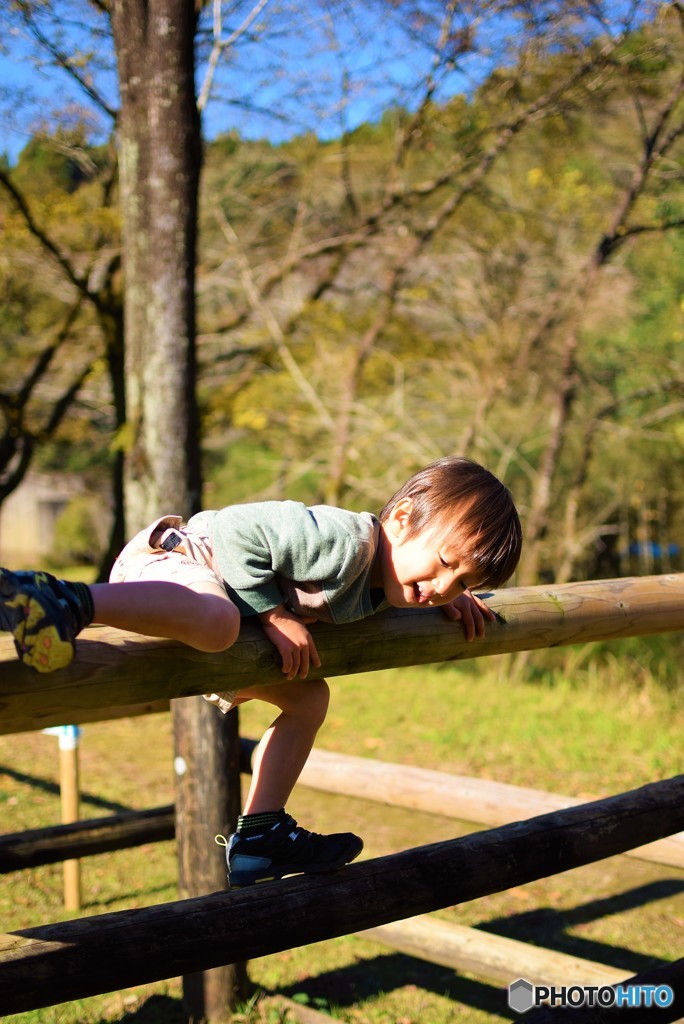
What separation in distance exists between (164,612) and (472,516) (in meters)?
0.73

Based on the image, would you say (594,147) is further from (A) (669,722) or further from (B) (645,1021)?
(B) (645,1021)

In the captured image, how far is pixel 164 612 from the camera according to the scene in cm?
179

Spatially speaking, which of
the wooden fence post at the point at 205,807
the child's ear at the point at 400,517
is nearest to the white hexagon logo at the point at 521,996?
the wooden fence post at the point at 205,807

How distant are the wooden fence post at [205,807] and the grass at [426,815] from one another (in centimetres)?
14

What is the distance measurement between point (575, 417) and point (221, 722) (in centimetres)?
925

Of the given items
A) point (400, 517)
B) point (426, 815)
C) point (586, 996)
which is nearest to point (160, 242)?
point (400, 517)

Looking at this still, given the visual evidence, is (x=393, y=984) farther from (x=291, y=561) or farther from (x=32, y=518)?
(x=32, y=518)

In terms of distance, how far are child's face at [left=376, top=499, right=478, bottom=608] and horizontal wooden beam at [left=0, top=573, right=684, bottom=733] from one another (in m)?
0.09

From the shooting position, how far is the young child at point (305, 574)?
2.06 meters

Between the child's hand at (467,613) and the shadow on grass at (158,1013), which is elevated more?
the child's hand at (467,613)

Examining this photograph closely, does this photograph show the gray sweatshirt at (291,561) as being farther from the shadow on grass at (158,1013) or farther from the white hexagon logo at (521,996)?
the shadow on grass at (158,1013)

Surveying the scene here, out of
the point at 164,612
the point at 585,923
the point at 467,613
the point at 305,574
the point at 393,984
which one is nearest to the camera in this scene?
the point at 164,612

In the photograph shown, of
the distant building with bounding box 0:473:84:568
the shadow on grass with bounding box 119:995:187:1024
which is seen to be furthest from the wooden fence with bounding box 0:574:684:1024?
the distant building with bounding box 0:473:84:568

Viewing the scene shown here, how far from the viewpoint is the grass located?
4.02 meters
